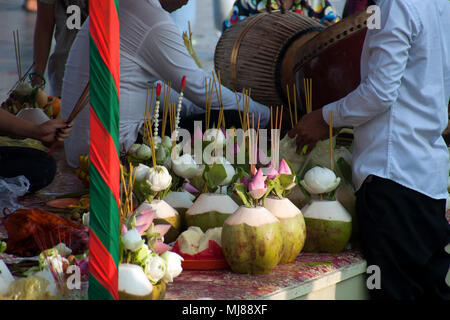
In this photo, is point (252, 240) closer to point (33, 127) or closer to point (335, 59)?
point (335, 59)

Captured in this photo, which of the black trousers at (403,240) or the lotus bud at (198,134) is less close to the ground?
the lotus bud at (198,134)

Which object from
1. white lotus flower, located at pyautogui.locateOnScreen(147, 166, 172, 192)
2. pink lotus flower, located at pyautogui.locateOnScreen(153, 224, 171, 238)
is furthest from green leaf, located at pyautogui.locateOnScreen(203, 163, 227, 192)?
pink lotus flower, located at pyautogui.locateOnScreen(153, 224, 171, 238)

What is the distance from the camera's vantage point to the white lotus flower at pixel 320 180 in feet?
5.64

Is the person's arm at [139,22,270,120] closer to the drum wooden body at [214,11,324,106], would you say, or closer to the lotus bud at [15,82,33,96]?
the drum wooden body at [214,11,324,106]

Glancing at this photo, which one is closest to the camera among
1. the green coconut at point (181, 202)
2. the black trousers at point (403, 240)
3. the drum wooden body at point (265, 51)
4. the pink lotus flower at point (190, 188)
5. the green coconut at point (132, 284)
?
the green coconut at point (132, 284)

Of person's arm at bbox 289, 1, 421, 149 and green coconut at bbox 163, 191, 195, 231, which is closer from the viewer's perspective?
person's arm at bbox 289, 1, 421, 149

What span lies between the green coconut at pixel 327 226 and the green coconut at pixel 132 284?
2.02 feet

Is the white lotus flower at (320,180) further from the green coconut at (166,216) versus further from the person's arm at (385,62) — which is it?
the green coconut at (166,216)

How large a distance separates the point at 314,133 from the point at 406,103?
0.29 meters

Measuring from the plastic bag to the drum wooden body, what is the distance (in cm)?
123

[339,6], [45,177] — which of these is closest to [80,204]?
[45,177]

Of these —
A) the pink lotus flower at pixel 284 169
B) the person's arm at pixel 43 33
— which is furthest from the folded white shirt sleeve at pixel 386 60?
the person's arm at pixel 43 33

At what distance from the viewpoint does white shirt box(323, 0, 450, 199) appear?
1.62m

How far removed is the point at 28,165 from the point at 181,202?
30.0 inches
